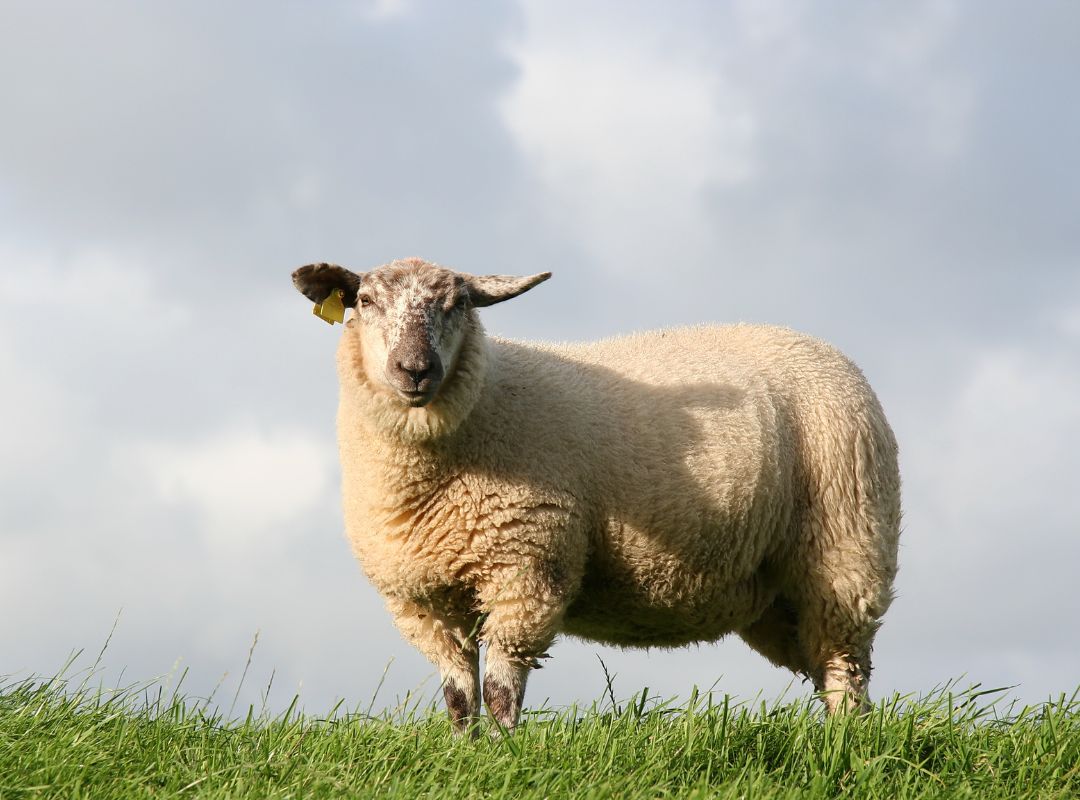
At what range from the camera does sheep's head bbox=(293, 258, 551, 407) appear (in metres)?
6.47

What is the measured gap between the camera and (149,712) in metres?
6.20

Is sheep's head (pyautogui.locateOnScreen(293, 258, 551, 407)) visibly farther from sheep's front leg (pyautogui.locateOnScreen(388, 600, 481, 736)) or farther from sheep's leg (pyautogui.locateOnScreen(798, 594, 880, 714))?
sheep's leg (pyautogui.locateOnScreen(798, 594, 880, 714))

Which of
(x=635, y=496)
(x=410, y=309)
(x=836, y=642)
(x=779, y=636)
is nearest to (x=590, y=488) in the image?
(x=635, y=496)

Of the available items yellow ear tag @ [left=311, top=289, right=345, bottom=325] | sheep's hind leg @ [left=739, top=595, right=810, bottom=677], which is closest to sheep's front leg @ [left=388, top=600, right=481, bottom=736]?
yellow ear tag @ [left=311, top=289, right=345, bottom=325]

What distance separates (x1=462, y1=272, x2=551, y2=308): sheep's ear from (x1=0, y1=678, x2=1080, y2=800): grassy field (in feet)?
7.76

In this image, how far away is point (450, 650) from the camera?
7.18m

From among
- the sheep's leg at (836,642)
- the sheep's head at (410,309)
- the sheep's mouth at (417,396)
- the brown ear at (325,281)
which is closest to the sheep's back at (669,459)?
the sheep's leg at (836,642)

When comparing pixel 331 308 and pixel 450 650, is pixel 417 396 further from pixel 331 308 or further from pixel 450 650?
pixel 450 650

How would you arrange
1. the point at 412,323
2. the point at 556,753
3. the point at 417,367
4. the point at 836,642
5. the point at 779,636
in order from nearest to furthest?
the point at 556,753 < the point at 417,367 < the point at 412,323 < the point at 836,642 < the point at 779,636

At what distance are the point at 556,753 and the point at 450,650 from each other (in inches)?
76.7

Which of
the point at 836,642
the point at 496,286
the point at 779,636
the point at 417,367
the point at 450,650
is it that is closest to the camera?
the point at 417,367

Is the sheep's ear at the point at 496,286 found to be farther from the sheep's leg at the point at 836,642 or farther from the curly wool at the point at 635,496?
the sheep's leg at the point at 836,642

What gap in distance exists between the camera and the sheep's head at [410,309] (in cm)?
647

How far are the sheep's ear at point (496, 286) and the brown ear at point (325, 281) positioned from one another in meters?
0.65
